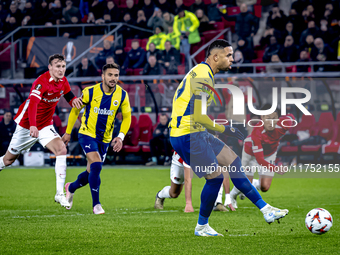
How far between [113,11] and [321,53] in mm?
8219

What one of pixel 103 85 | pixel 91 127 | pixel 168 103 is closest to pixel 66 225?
pixel 91 127

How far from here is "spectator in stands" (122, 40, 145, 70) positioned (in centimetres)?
1544

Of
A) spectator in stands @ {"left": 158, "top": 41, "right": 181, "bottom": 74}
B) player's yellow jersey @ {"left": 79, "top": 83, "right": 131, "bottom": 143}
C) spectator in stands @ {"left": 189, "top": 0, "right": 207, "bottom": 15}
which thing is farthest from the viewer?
spectator in stands @ {"left": 189, "top": 0, "right": 207, "bottom": 15}

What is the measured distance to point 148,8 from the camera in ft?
60.5

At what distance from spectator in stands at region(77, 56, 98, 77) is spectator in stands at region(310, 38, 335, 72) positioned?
22.2ft

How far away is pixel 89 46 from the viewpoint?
17.2 m

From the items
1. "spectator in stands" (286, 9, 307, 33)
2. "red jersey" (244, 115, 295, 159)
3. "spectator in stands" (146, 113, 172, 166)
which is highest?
"spectator in stands" (286, 9, 307, 33)

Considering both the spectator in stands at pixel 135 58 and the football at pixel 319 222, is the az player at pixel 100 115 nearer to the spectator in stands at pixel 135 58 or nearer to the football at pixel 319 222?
the football at pixel 319 222

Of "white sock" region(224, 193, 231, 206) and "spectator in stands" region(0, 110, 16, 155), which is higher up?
"white sock" region(224, 193, 231, 206)

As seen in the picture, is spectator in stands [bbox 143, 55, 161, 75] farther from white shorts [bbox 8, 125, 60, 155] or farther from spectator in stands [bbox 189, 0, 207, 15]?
white shorts [bbox 8, 125, 60, 155]

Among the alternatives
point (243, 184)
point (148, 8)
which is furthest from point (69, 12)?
point (243, 184)

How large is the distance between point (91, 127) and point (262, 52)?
35.0ft

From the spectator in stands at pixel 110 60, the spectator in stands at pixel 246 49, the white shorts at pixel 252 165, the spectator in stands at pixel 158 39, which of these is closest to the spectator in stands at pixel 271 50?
the spectator in stands at pixel 246 49

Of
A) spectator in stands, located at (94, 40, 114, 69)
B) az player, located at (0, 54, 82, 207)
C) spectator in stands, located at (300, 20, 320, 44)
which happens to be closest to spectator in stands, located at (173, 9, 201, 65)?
spectator in stands, located at (94, 40, 114, 69)
